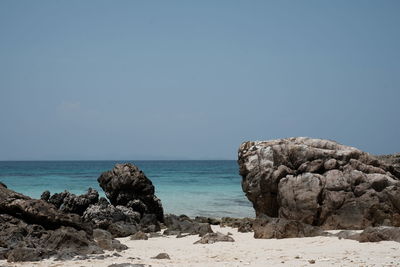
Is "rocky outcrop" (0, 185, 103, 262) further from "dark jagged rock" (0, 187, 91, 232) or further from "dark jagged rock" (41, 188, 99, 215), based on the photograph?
"dark jagged rock" (41, 188, 99, 215)

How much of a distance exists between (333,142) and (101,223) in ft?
30.2

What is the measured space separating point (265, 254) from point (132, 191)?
38.1 ft

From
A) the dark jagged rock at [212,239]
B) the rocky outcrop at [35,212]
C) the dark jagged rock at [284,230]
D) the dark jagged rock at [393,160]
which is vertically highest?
the dark jagged rock at [393,160]

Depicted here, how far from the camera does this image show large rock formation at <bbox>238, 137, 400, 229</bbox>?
53.0 feet

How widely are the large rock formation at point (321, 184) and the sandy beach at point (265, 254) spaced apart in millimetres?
2576

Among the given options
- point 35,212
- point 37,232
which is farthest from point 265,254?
point 35,212

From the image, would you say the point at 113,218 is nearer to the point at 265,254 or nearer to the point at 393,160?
the point at 265,254

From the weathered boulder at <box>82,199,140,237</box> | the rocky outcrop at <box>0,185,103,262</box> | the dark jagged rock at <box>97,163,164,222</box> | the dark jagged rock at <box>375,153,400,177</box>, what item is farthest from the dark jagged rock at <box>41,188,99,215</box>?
the dark jagged rock at <box>375,153,400,177</box>

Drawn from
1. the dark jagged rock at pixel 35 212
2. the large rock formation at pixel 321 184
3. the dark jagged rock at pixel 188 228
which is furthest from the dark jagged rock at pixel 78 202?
the large rock formation at pixel 321 184

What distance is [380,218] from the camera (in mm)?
15984

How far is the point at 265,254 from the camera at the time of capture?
1189 centimetres

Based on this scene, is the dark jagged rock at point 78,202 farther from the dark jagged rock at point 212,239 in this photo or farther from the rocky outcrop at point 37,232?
the dark jagged rock at point 212,239

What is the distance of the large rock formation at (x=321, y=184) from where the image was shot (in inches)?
636

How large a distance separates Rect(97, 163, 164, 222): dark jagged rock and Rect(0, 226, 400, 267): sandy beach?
24.1 ft
